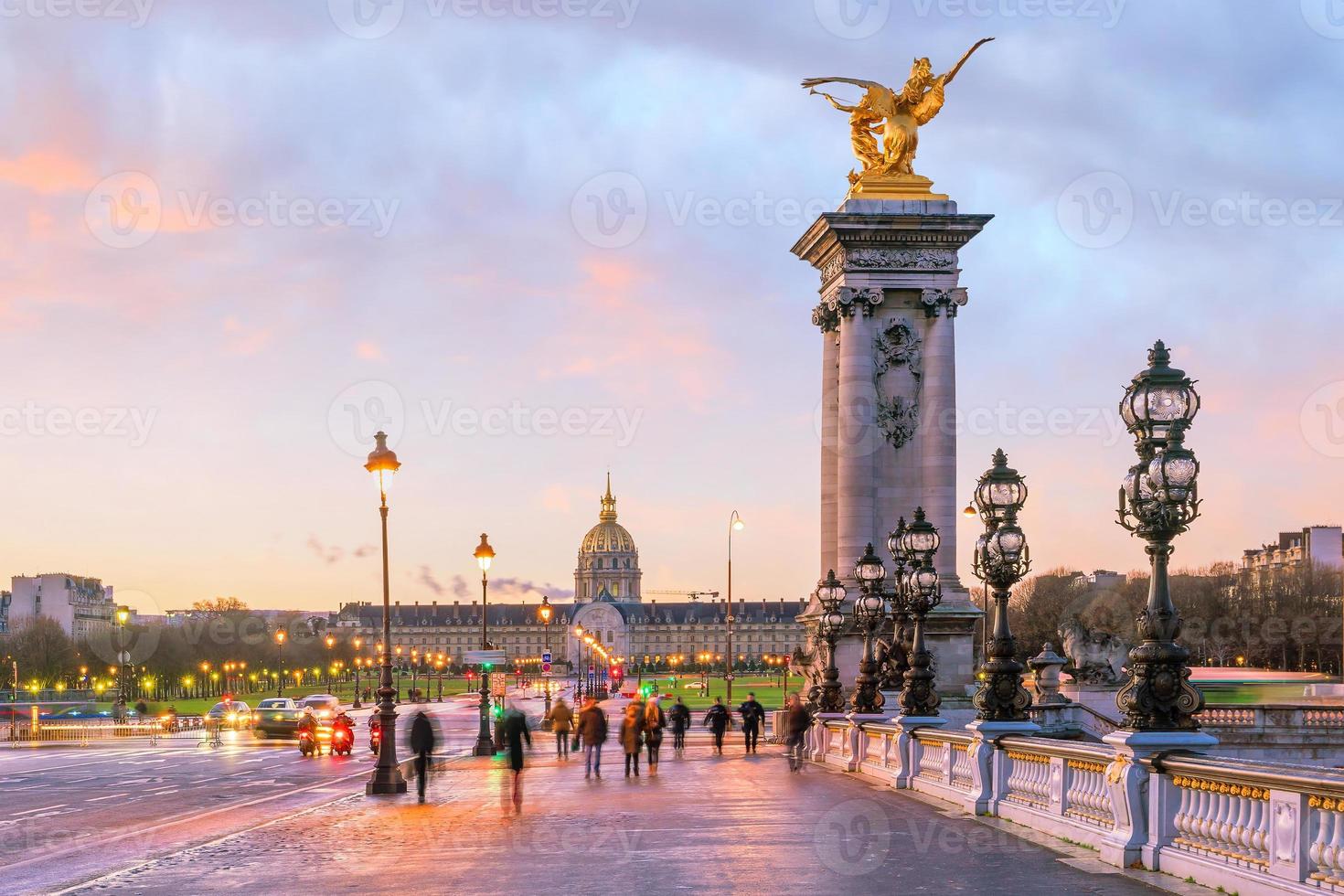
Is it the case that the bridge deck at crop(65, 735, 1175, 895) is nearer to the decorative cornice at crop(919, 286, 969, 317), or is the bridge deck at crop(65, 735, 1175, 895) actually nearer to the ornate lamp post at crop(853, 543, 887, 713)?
the ornate lamp post at crop(853, 543, 887, 713)

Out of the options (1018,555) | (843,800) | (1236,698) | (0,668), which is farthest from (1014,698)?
(0,668)

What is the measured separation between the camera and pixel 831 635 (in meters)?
45.7

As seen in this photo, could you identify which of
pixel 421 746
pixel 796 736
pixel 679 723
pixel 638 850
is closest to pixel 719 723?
pixel 679 723

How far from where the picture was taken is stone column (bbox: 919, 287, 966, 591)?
51.7 meters

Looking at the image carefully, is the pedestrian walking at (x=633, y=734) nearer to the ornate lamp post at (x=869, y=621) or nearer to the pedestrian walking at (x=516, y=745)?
the pedestrian walking at (x=516, y=745)

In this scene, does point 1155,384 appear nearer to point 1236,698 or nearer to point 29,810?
point 29,810

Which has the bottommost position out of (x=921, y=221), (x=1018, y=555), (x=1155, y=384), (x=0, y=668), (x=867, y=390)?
(x=0, y=668)

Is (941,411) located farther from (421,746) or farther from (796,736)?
(421,746)

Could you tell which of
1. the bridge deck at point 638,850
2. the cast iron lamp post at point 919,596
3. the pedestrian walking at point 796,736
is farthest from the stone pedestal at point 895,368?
the bridge deck at point 638,850

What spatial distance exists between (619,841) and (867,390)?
32.0 m

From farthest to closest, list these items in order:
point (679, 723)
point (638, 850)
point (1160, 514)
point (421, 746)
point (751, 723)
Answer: point (679, 723) → point (751, 723) → point (421, 746) → point (638, 850) → point (1160, 514)

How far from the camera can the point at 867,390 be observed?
51812mm

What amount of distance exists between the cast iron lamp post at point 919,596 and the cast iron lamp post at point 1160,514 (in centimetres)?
1314

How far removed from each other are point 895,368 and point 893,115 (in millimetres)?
8801
